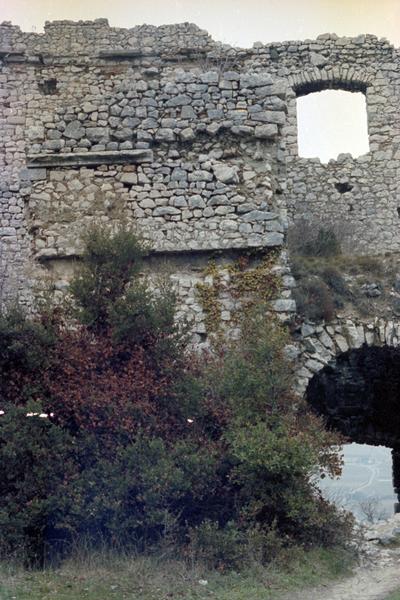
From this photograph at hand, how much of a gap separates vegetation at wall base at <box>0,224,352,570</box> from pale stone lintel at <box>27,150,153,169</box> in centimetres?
201

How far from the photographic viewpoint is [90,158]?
10227 mm

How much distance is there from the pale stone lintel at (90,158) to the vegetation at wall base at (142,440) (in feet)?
6.59

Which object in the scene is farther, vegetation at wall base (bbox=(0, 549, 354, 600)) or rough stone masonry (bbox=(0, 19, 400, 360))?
rough stone masonry (bbox=(0, 19, 400, 360))

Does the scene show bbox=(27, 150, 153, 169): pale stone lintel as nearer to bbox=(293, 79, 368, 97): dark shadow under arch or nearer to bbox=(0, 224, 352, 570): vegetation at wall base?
bbox=(0, 224, 352, 570): vegetation at wall base

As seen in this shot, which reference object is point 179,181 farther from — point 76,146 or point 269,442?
point 269,442

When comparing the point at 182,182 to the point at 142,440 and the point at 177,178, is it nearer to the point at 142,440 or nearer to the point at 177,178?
the point at 177,178

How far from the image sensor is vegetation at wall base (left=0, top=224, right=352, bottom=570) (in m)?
7.20

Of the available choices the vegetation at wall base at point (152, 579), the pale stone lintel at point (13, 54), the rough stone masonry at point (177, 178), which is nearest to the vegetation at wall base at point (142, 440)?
the vegetation at wall base at point (152, 579)

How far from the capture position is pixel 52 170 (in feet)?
33.8

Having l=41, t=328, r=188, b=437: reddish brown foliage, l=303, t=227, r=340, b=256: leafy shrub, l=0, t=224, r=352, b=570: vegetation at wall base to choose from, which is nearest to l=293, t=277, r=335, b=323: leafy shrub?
l=0, t=224, r=352, b=570: vegetation at wall base

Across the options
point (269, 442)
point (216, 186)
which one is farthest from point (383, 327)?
point (269, 442)

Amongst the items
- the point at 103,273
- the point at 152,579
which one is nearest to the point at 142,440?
the point at 152,579

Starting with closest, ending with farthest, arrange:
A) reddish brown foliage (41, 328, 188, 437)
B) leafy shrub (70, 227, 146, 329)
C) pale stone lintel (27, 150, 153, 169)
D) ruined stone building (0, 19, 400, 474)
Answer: reddish brown foliage (41, 328, 188, 437) < leafy shrub (70, 227, 146, 329) < ruined stone building (0, 19, 400, 474) < pale stone lintel (27, 150, 153, 169)

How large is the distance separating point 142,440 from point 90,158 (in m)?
4.59
